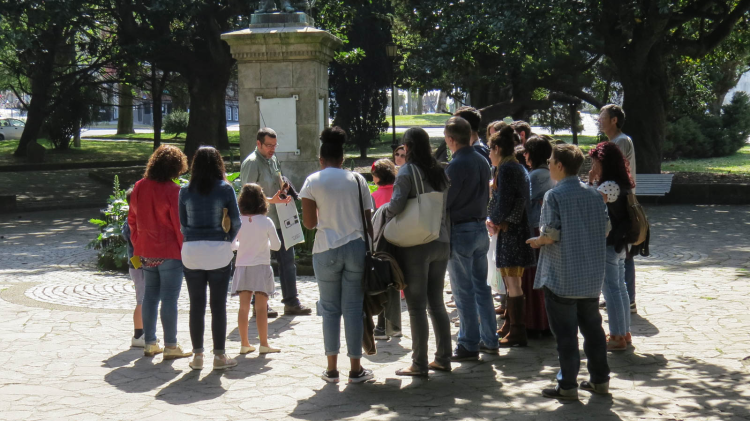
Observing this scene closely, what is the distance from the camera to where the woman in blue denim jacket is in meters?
6.20

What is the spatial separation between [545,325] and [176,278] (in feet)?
9.83

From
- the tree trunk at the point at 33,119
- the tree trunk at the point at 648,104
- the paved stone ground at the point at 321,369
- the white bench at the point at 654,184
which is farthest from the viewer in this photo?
the tree trunk at the point at 33,119

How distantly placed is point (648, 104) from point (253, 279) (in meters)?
15.3

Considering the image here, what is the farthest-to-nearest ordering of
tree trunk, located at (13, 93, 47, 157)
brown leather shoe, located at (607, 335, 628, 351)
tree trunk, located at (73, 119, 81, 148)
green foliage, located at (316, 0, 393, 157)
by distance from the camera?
tree trunk, located at (73, 119, 81, 148) < green foliage, located at (316, 0, 393, 157) < tree trunk, located at (13, 93, 47, 157) < brown leather shoe, located at (607, 335, 628, 351)

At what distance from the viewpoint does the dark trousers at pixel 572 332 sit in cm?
549

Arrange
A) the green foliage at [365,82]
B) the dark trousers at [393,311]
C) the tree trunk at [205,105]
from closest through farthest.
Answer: the dark trousers at [393,311] → the tree trunk at [205,105] → the green foliage at [365,82]

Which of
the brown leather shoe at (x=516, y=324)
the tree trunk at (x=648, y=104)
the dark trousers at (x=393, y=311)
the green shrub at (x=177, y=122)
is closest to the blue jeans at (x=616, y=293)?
the brown leather shoe at (x=516, y=324)

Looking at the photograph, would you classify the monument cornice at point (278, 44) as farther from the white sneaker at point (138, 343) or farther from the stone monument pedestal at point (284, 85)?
the white sneaker at point (138, 343)

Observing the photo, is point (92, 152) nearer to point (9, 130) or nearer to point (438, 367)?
point (9, 130)

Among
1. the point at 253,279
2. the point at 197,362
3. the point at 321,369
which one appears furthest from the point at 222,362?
the point at 253,279

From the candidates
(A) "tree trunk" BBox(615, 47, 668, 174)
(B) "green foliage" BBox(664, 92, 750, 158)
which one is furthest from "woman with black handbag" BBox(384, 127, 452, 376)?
(B) "green foliage" BBox(664, 92, 750, 158)

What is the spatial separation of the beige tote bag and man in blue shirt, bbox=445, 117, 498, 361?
0.51m

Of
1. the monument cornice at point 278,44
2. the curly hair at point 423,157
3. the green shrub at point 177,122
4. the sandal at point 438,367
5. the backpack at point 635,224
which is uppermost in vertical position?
the monument cornice at point 278,44

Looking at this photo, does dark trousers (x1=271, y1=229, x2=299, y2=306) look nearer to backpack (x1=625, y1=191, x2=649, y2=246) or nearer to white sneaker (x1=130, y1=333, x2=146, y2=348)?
white sneaker (x1=130, y1=333, x2=146, y2=348)
